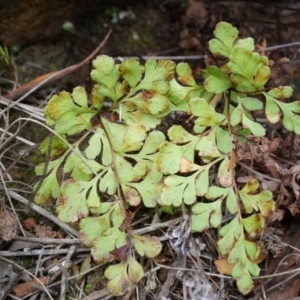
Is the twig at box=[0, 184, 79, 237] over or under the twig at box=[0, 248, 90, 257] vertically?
over

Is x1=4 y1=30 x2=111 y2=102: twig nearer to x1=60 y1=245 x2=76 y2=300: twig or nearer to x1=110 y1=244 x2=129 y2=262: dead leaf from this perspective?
x1=60 y1=245 x2=76 y2=300: twig

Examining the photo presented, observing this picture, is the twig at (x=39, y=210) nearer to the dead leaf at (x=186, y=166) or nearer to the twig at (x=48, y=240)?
the twig at (x=48, y=240)

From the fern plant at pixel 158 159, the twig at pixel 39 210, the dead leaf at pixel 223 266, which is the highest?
the fern plant at pixel 158 159

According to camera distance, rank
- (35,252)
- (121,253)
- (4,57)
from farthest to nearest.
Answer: (4,57) < (35,252) < (121,253)

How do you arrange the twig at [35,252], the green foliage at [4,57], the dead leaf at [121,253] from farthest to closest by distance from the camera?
the green foliage at [4,57]
the twig at [35,252]
the dead leaf at [121,253]

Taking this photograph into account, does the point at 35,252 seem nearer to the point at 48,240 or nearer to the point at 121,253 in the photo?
the point at 48,240

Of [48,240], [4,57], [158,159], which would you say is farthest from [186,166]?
[4,57]

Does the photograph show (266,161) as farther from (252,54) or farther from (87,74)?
(87,74)

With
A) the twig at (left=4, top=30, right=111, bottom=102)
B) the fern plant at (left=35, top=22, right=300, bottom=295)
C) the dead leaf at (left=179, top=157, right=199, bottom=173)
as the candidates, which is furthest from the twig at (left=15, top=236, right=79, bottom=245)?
the twig at (left=4, top=30, right=111, bottom=102)

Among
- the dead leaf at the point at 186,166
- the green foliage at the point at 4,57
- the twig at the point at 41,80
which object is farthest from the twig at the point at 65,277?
the green foliage at the point at 4,57
